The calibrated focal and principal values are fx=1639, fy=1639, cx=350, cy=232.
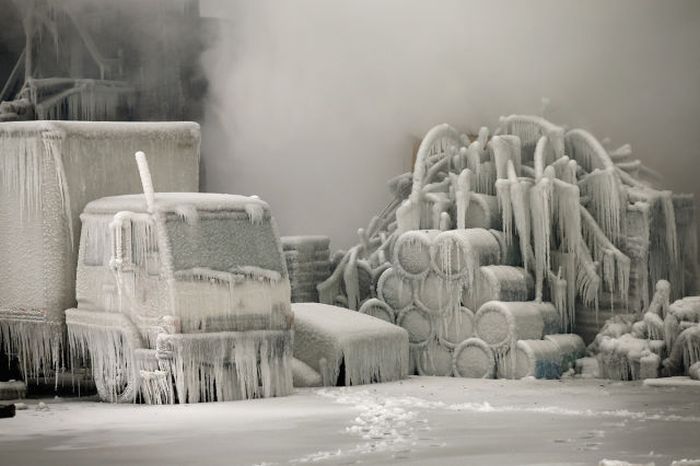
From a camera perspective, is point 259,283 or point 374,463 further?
point 259,283

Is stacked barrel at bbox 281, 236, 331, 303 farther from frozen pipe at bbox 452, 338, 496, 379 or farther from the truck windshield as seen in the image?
the truck windshield

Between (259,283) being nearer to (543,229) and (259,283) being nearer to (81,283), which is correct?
(81,283)

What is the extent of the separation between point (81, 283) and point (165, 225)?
4.76ft

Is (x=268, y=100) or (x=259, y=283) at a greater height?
(x=268, y=100)

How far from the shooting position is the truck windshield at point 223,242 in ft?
61.9

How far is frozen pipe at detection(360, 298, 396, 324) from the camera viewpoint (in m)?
22.5

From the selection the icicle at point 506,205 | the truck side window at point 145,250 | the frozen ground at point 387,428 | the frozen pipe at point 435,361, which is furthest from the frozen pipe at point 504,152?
the truck side window at point 145,250

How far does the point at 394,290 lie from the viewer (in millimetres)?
22594

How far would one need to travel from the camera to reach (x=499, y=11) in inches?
1088

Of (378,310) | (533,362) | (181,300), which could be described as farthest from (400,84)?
(181,300)

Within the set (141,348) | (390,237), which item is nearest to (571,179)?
(390,237)

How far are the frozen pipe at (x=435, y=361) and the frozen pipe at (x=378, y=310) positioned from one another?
26.5 inches

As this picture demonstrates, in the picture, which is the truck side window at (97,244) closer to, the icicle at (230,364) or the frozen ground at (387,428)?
the icicle at (230,364)

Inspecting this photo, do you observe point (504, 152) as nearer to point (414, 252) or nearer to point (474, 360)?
point (414, 252)
